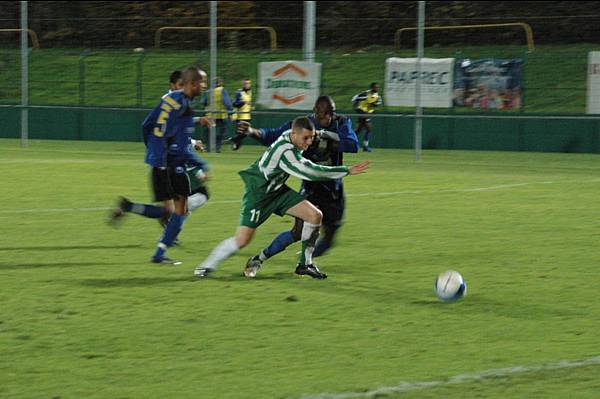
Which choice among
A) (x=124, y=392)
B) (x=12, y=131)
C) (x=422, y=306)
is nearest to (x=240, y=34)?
(x=12, y=131)

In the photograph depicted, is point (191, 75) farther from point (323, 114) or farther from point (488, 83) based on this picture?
point (488, 83)

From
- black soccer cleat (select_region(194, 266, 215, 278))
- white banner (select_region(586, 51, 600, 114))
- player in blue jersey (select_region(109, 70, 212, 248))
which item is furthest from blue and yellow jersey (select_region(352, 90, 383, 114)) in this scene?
black soccer cleat (select_region(194, 266, 215, 278))

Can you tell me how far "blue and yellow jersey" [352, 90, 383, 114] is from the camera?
29.7 metres

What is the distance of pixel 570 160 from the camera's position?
2642 centimetres

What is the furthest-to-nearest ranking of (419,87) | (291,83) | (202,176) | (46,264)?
(291,83)
(419,87)
(202,176)
(46,264)

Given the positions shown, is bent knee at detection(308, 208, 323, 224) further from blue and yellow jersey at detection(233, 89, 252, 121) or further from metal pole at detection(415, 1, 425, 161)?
blue and yellow jersey at detection(233, 89, 252, 121)

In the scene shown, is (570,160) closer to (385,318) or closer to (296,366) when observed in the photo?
(385,318)

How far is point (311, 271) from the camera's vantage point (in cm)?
1016

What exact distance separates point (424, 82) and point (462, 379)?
66.8 feet

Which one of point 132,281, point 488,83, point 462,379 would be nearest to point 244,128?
point 132,281

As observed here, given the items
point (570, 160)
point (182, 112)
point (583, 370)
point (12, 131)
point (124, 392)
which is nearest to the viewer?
point (124, 392)

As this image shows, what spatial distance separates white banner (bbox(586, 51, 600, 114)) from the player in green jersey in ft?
55.3

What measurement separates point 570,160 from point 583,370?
66.2 feet

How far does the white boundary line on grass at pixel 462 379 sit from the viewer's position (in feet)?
20.5
